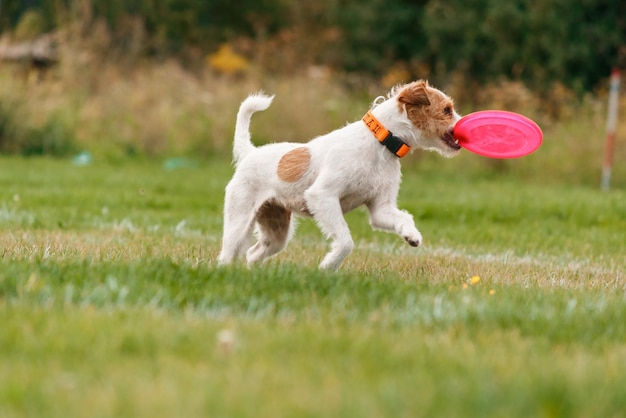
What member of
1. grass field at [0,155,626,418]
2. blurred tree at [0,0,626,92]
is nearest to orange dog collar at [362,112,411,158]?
grass field at [0,155,626,418]

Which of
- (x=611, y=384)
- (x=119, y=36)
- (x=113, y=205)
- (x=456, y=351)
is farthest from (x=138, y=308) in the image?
(x=119, y=36)

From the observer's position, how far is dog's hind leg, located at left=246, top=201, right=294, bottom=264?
21.5 feet

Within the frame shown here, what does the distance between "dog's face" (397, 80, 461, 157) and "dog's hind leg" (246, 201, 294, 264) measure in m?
1.06

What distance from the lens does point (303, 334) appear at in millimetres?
3695

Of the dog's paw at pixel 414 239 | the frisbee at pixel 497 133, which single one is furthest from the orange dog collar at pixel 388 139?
the dog's paw at pixel 414 239

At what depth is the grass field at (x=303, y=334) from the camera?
9.53 feet

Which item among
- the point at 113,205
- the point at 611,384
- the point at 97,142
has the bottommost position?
the point at 611,384

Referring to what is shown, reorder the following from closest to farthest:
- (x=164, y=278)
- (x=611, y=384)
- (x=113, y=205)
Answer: (x=611, y=384)
(x=164, y=278)
(x=113, y=205)

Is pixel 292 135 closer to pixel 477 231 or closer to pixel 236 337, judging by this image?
pixel 477 231

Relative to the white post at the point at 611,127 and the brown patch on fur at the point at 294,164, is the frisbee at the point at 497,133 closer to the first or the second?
the brown patch on fur at the point at 294,164

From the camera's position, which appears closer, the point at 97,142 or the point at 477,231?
the point at 477,231

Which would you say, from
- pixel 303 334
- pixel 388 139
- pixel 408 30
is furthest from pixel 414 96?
pixel 408 30

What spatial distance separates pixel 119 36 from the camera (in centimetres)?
3416

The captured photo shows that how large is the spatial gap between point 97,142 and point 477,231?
10.7m
